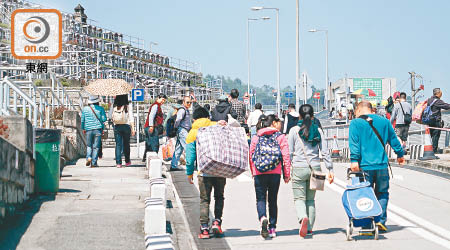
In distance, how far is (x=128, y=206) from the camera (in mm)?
11617

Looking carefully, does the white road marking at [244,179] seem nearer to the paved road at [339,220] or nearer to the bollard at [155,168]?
the paved road at [339,220]

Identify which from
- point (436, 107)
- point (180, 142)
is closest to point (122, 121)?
point (180, 142)

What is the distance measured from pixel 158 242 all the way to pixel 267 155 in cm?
178

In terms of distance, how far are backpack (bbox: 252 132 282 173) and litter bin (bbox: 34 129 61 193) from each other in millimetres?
4287

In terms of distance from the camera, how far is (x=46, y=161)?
1206 cm

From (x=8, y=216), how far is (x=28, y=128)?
2015 mm

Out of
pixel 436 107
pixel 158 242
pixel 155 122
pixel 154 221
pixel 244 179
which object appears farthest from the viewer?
pixel 436 107

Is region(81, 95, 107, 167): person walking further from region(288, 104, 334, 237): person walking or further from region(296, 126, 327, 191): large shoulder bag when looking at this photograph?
region(296, 126, 327, 191): large shoulder bag

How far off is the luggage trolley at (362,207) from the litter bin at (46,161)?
5193mm

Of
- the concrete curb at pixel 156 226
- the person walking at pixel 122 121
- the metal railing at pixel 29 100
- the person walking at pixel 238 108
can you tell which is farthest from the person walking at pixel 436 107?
the concrete curb at pixel 156 226

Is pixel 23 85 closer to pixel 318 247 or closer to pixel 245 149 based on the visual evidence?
pixel 245 149

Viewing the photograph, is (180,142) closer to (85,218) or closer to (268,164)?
(85,218)

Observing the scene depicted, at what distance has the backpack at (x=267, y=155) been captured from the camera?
9.12m

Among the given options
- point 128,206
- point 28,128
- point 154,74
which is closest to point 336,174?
point 128,206
